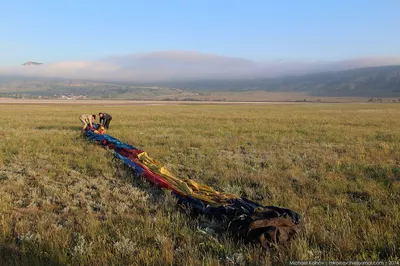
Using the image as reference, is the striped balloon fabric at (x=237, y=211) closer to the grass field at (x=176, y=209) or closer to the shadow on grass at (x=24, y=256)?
the grass field at (x=176, y=209)

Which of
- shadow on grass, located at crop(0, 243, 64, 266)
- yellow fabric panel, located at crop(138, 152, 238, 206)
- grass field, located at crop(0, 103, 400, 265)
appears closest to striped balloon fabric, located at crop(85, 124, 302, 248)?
yellow fabric panel, located at crop(138, 152, 238, 206)

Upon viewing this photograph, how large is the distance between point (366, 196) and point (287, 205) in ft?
5.93

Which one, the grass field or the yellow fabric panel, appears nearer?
the grass field

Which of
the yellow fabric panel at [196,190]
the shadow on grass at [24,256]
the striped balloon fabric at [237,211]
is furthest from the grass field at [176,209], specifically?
the yellow fabric panel at [196,190]

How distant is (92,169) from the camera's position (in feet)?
26.9

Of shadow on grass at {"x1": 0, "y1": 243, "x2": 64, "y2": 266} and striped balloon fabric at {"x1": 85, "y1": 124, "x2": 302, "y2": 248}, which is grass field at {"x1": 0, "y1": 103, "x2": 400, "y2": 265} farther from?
striped balloon fabric at {"x1": 85, "y1": 124, "x2": 302, "y2": 248}

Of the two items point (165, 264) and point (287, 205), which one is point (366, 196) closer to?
point (287, 205)

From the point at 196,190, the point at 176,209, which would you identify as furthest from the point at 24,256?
the point at 196,190

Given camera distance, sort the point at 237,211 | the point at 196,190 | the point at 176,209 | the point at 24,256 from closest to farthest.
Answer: the point at 24,256 < the point at 237,211 < the point at 176,209 < the point at 196,190

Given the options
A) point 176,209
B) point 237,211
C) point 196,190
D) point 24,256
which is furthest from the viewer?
point 196,190

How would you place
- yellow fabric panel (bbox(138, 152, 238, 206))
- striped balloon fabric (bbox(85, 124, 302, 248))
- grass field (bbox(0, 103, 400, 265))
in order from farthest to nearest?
yellow fabric panel (bbox(138, 152, 238, 206)) → striped balloon fabric (bbox(85, 124, 302, 248)) → grass field (bbox(0, 103, 400, 265))

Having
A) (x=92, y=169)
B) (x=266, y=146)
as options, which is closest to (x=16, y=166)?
(x=92, y=169)

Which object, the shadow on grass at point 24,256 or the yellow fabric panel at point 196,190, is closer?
the shadow on grass at point 24,256

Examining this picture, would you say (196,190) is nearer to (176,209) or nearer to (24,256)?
(176,209)
